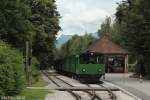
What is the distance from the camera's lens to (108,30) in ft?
453

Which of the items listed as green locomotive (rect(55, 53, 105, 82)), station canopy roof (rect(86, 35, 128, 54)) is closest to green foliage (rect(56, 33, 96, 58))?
station canopy roof (rect(86, 35, 128, 54))

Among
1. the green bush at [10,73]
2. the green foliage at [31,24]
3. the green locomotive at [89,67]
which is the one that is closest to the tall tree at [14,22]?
the green foliage at [31,24]

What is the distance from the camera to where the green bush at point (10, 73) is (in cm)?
2184

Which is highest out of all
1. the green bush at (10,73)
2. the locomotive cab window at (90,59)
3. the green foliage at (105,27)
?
the green foliage at (105,27)

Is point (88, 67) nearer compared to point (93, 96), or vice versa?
point (93, 96)

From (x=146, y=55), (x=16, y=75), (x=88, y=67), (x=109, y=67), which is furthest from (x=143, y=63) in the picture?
(x=16, y=75)

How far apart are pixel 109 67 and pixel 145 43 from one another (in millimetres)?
34798

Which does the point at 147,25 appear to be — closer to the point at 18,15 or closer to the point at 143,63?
the point at 143,63

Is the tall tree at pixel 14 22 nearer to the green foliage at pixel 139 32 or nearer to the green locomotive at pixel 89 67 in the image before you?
the green locomotive at pixel 89 67

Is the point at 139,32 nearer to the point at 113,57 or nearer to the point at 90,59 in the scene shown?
the point at 90,59

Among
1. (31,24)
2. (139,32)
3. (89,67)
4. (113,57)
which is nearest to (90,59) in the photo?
(89,67)

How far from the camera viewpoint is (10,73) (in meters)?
22.2

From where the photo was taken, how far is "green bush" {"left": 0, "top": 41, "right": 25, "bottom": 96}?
21.8 meters

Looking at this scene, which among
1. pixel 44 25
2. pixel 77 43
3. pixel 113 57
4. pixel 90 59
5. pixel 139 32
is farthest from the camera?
pixel 77 43
